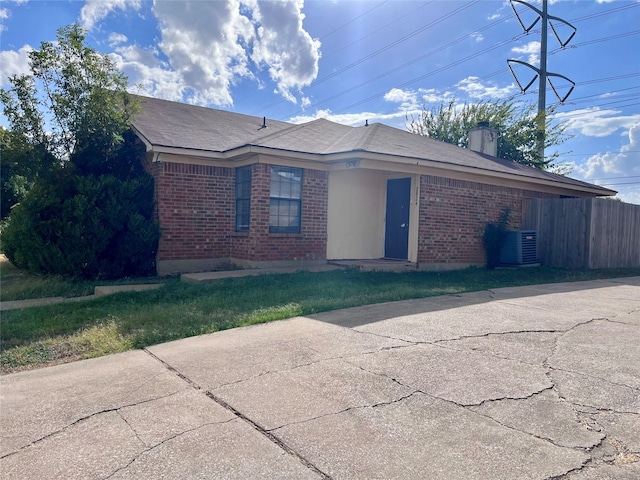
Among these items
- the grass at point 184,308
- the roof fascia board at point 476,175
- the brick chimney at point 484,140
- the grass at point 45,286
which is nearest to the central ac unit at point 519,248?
the roof fascia board at point 476,175

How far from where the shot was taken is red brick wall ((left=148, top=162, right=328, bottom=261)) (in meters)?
9.86

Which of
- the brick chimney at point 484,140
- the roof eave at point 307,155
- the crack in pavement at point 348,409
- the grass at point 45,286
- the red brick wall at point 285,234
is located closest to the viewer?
the crack in pavement at point 348,409

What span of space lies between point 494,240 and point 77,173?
402 inches

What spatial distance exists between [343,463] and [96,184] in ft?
27.6

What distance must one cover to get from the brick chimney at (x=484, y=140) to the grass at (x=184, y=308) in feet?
24.1

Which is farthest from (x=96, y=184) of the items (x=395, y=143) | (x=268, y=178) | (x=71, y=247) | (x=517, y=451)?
(x=517, y=451)

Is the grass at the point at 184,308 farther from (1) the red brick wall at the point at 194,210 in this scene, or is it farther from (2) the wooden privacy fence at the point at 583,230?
(2) the wooden privacy fence at the point at 583,230

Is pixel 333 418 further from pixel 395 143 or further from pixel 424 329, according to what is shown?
pixel 395 143

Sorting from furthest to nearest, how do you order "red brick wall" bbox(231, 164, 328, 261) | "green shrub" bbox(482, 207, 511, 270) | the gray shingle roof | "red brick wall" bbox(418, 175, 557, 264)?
"green shrub" bbox(482, 207, 511, 270) → "red brick wall" bbox(418, 175, 557, 264) → the gray shingle roof → "red brick wall" bbox(231, 164, 328, 261)

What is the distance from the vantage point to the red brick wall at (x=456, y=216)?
442 inches

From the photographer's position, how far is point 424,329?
5.51 metres

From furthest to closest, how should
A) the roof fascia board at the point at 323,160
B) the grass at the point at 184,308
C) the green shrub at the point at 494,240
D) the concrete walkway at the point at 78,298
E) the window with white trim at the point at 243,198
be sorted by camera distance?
the green shrub at the point at 494,240 < the window with white trim at the point at 243,198 < the roof fascia board at the point at 323,160 < the concrete walkway at the point at 78,298 < the grass at the point at 184,308

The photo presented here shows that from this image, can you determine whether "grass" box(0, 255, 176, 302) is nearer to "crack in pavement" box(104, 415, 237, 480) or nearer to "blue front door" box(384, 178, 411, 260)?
"blue front door" box(384, 178, 411, 260)

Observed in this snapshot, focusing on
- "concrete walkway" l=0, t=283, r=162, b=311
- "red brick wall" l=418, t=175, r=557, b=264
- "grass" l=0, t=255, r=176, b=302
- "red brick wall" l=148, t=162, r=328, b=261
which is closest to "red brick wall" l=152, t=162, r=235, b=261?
"red brick wall" l=148, t=162, r=328, b=261
